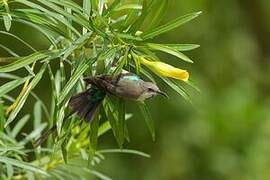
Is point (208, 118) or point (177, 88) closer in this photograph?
point (177, 88)

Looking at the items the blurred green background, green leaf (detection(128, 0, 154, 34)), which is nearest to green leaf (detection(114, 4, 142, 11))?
green leaf (detection(128, 0, 154, 34))

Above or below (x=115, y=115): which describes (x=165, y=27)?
above

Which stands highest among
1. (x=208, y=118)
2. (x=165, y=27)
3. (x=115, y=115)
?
(x=165, y=27)

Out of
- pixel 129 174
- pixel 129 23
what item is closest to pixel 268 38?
pixel 129 174

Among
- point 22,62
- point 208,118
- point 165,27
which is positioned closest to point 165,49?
point 165,27

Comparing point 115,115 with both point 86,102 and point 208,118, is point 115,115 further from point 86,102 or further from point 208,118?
point 208,118

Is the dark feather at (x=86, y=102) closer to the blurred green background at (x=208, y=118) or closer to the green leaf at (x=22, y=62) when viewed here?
the green leaf at (x=22, y=62)

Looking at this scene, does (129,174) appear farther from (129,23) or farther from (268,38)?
(129,23)
